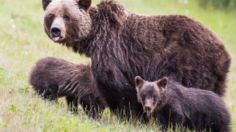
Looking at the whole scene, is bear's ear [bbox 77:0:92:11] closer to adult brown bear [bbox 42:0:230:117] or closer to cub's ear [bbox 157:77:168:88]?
adult brown bear [bbox 42:0:230:117]

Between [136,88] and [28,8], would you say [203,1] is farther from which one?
[136,88]

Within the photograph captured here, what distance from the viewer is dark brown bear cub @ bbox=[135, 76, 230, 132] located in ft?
36.8

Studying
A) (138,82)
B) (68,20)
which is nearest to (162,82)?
(138,82)

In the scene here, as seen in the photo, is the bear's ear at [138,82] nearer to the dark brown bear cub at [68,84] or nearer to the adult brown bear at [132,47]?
the adult brown bear at [132,47]

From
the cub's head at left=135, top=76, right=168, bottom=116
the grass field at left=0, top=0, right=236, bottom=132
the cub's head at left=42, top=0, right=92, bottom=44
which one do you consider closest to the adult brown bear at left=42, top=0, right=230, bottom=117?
the cub's head at left=42, top=0, right=92, bottom=44

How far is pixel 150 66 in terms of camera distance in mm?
12008

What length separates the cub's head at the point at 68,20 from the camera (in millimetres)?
11812

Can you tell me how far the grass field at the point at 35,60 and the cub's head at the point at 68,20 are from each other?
3.88 ft

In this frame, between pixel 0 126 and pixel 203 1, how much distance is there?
2594 centimetres

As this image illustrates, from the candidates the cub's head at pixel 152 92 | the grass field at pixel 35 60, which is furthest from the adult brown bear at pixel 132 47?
the grass field at pixel 35 60

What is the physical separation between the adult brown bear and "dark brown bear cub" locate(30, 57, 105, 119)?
0.75 meters

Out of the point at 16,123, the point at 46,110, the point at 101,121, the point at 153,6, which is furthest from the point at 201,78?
the point at 153,6

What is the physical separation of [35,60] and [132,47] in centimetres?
509

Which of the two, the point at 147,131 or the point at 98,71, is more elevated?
the point at 98,71
